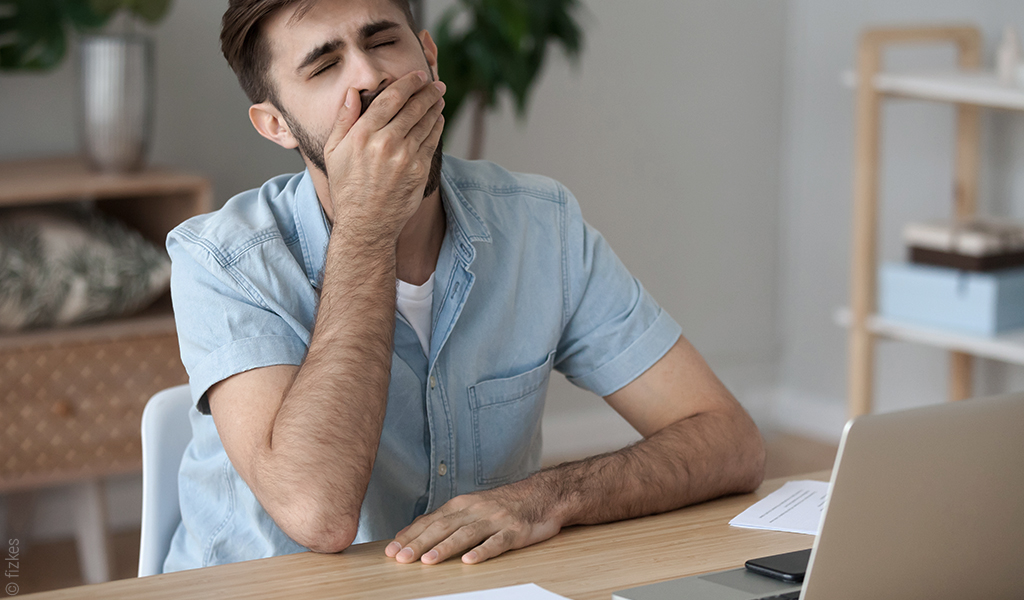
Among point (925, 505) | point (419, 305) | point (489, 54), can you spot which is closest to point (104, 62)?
point (489, 54)

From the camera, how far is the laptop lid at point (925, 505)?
763mm

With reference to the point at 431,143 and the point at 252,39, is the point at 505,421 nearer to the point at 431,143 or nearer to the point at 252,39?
the point at 431,143

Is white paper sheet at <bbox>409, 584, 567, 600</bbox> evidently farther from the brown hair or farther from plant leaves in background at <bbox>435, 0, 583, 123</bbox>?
plant leaves in background at <bbox>435, 0, 583, 123</bbox>

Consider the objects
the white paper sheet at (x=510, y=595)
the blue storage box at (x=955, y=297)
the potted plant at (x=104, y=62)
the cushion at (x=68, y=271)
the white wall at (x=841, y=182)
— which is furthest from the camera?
the white wall at (x=841, y=182)

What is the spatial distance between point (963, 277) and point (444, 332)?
1.77 metres

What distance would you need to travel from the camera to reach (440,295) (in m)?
1.31

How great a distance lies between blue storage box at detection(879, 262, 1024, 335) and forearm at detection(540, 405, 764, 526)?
1.55 meters

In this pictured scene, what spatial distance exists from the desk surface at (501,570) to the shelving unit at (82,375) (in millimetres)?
1300

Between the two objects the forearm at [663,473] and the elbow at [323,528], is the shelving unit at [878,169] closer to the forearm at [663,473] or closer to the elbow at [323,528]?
the forearm at [663,473]

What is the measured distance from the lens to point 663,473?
3.79 feet

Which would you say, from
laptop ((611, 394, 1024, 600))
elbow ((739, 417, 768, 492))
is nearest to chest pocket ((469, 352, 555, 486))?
elbow ((739, 417, 768, 492))

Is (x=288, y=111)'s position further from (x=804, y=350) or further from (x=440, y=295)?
(x=804, y=350)

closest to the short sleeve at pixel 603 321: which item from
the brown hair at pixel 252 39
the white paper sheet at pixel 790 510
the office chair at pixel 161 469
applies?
the white paper sheet at pixel 790 510

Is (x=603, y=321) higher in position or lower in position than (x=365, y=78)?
lower
